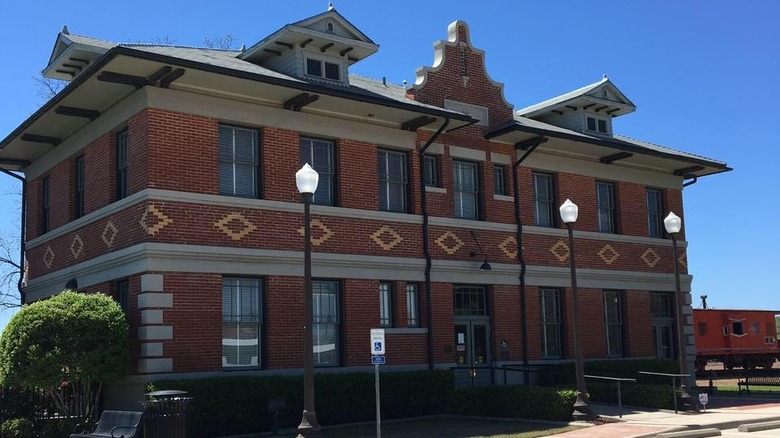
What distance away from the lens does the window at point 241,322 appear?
1909 centimetres

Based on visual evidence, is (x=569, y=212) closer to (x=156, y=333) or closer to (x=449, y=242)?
(x=449, y=242)

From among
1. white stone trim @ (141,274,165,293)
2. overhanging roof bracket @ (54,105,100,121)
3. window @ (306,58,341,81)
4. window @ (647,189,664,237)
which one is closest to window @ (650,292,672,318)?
window @ (647,189,664,237)

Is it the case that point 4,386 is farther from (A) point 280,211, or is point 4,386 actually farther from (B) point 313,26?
(B) point 313,26

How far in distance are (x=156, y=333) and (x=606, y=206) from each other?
1533cm

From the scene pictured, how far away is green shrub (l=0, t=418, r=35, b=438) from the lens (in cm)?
1702

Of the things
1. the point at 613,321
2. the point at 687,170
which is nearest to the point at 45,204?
the point at 613,321

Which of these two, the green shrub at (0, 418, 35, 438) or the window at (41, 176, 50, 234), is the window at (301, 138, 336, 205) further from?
the window at (41, 176, 50, 234)

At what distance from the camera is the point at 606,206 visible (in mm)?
27578

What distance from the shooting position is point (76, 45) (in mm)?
21750

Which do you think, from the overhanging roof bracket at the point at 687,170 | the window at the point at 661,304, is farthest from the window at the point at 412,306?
the overhanging roof bracket at the point at 687,170

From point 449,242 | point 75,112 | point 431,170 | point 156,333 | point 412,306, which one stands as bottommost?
point 156,333

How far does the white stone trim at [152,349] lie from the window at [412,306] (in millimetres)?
6844

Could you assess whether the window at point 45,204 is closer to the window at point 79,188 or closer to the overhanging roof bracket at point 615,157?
the window at point 79,188

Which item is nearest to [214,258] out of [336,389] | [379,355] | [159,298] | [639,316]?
[159,298]
